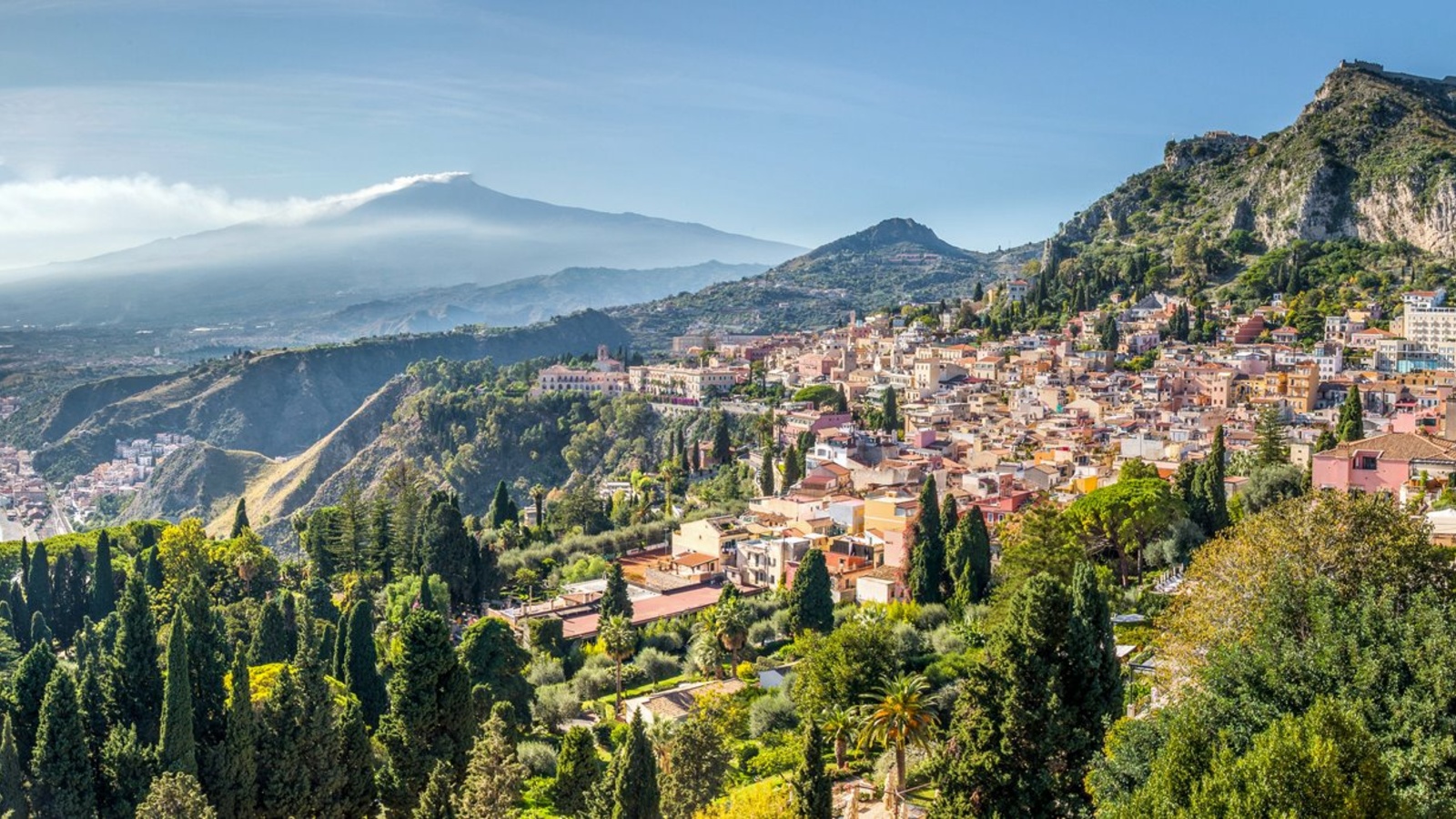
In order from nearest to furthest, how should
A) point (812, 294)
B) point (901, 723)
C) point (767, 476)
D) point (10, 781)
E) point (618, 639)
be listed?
point (10, 781)
point (901, 723)
point (618, 639)
point (767, 476)
point (812, 294)

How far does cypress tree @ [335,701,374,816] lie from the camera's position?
15.9 metres

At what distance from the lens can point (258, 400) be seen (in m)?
104

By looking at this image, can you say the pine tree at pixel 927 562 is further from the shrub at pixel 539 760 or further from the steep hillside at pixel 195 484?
the steep hillside at pixel 195 484

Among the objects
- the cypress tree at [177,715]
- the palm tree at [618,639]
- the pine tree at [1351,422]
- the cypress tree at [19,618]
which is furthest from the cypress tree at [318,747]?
the pine tree at [1351,422]

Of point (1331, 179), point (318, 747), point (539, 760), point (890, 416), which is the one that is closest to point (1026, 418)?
point (890, 416)

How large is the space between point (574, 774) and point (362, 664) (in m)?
7.83

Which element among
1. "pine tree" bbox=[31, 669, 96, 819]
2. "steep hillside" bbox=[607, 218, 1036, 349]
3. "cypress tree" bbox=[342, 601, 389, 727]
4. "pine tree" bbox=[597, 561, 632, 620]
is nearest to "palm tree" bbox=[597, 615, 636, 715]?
"pine tree" bbox=[597, 561, 632, 620]

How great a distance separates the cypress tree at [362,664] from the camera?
21.9 m

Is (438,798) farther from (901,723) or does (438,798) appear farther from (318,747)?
(901,723)

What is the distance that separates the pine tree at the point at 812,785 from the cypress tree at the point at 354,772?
625 cm

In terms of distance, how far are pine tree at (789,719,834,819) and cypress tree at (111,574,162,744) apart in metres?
9.94

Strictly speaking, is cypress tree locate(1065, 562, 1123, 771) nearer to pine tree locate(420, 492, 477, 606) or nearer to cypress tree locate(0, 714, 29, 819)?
cypress tree locate(0, 714, 29, 819)

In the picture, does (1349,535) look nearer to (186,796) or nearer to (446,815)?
(446,815)

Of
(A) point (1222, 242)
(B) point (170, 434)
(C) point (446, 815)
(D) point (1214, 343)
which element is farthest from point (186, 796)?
(B) point (170, 434)
